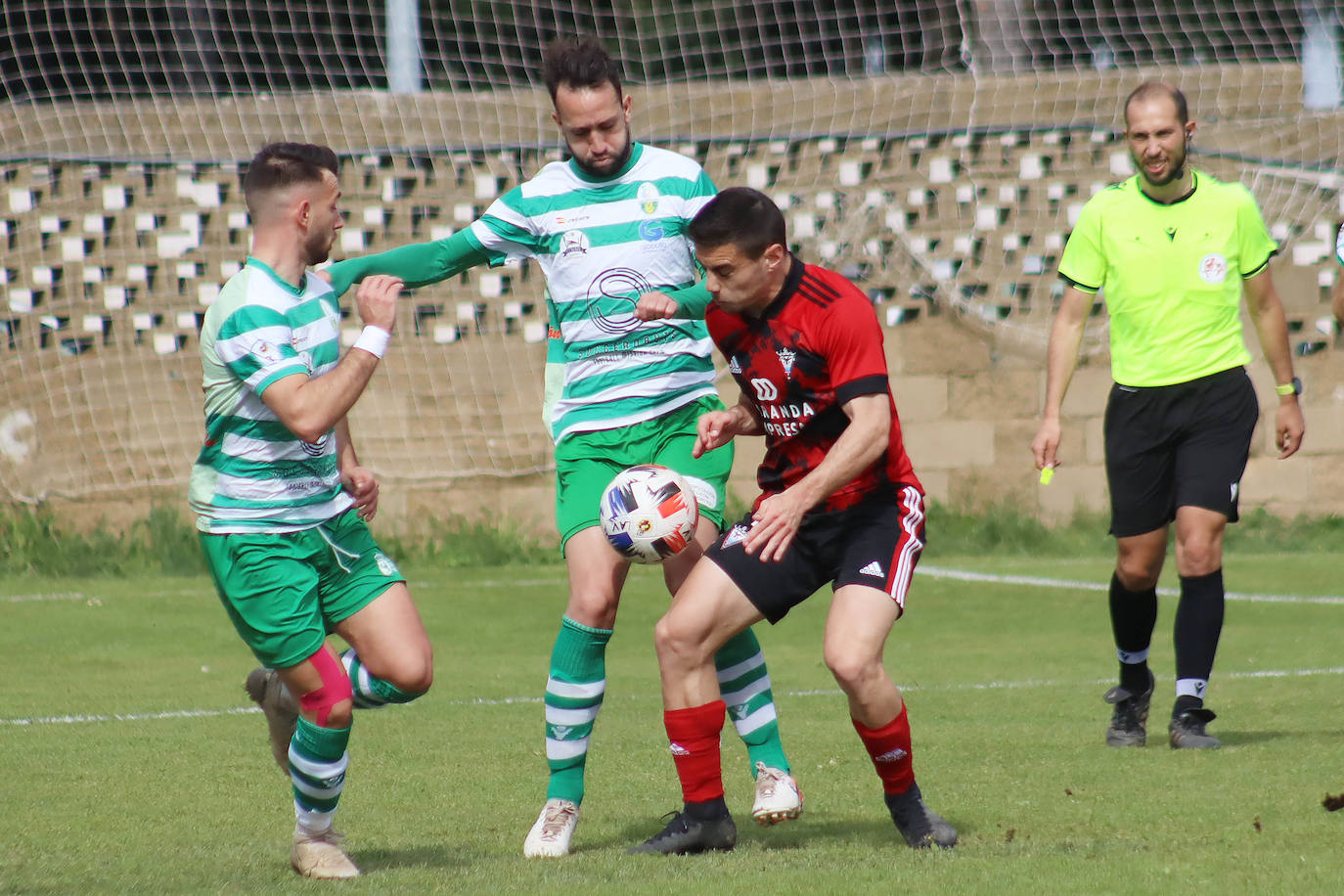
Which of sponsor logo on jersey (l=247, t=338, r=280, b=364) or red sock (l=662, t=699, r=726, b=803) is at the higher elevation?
sponsor logo on jersey (l=247, t=338, r=280, b=364)

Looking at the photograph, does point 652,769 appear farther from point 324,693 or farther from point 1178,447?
point 1178,447

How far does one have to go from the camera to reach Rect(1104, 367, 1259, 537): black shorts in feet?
20.4

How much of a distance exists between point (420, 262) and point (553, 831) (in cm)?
169

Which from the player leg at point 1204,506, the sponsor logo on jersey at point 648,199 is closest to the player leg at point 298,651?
the sponsor logo on jersey at point 648,199

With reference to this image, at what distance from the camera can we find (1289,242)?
12695mm

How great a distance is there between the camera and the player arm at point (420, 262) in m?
5.01

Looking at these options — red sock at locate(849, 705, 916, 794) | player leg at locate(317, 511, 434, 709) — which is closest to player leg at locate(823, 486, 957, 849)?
red sock at locate(849, 705, 916, 794)

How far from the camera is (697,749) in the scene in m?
4.61

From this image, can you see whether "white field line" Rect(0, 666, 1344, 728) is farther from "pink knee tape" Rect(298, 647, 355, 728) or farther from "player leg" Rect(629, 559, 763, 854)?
"player leg" Rect(629, 559, 763, 854)

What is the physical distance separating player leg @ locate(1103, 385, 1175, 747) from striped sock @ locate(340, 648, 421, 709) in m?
2.80

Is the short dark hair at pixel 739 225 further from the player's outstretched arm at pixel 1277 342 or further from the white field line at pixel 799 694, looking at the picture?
the white field line at pixel 799 694

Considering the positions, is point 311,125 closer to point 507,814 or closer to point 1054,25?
point 1054,25

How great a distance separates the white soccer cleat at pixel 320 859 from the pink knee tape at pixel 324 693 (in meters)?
0.29

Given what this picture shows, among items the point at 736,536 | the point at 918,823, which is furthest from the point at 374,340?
the point at 918,823
